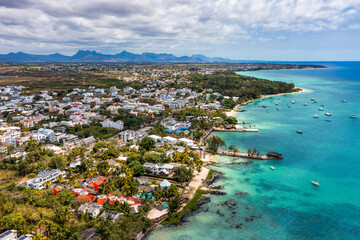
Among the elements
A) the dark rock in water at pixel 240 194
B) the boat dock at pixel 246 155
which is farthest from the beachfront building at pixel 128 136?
the dark rock in water at pixel 240 194

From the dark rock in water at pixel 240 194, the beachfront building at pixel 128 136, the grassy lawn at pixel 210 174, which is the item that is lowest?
the dark rock in water at pixel 240 194

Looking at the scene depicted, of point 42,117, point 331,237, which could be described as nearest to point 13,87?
point 42,117

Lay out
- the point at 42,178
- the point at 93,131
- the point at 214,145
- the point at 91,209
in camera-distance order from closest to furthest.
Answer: the point at 91,209, the point at 42,178, the point at 214,145, the point at 93,131

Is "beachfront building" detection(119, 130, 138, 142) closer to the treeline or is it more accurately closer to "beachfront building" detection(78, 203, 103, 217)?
"beachfront building" detection(78, 203, 103, 217)

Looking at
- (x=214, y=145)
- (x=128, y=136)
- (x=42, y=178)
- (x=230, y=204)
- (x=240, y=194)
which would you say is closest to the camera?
(x=230, y=204)

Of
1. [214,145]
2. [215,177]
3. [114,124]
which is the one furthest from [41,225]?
[114,124]

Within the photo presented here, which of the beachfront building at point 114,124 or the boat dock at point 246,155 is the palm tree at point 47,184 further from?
the boat dock at point 246,155

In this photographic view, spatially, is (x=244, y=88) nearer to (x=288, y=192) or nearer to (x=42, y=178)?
(x=288, y=192)
